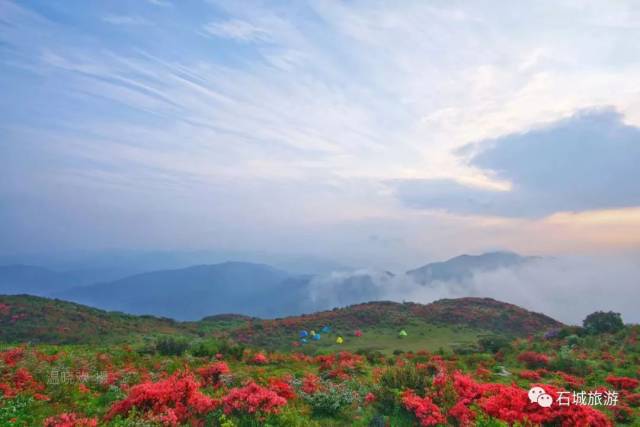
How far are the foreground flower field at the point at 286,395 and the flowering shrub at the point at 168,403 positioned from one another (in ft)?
0.07

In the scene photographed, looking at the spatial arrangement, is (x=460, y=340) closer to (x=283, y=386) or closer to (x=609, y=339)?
(x=609, y=339)

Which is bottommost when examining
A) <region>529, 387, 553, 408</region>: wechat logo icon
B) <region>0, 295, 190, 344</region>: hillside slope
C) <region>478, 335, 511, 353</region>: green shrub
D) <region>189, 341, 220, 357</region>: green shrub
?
<region>0, 295, 190, 344</region>: hillside slope

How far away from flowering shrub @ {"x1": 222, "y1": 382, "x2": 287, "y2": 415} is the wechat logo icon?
5.55m

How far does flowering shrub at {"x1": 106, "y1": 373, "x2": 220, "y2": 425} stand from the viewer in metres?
7.55

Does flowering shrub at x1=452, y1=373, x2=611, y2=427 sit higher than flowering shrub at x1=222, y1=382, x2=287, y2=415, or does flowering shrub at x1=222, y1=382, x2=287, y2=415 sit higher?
flowering shrub at x1=452, y1=373, x2=611, y2=427

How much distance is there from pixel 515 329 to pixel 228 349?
130 feet

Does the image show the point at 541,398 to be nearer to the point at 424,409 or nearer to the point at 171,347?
the point at 424,409

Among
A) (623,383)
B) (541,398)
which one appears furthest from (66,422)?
(623,383)

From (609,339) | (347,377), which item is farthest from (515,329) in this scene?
(347,377)

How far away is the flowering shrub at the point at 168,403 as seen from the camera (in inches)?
297

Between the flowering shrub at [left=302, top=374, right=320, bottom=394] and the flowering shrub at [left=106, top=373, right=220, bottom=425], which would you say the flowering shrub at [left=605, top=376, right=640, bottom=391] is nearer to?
the flowering shrub at [left=302, top=374, right=320, bottom=394]

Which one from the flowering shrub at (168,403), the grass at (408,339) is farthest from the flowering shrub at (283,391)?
the grass at (408,339)

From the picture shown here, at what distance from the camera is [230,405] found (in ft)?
26.3

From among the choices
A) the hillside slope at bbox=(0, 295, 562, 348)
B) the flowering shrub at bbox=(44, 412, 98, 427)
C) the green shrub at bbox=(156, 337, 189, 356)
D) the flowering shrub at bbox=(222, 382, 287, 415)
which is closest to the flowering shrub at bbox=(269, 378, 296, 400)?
the flowering shrub at bbox=(222, 382, 287, 415)
